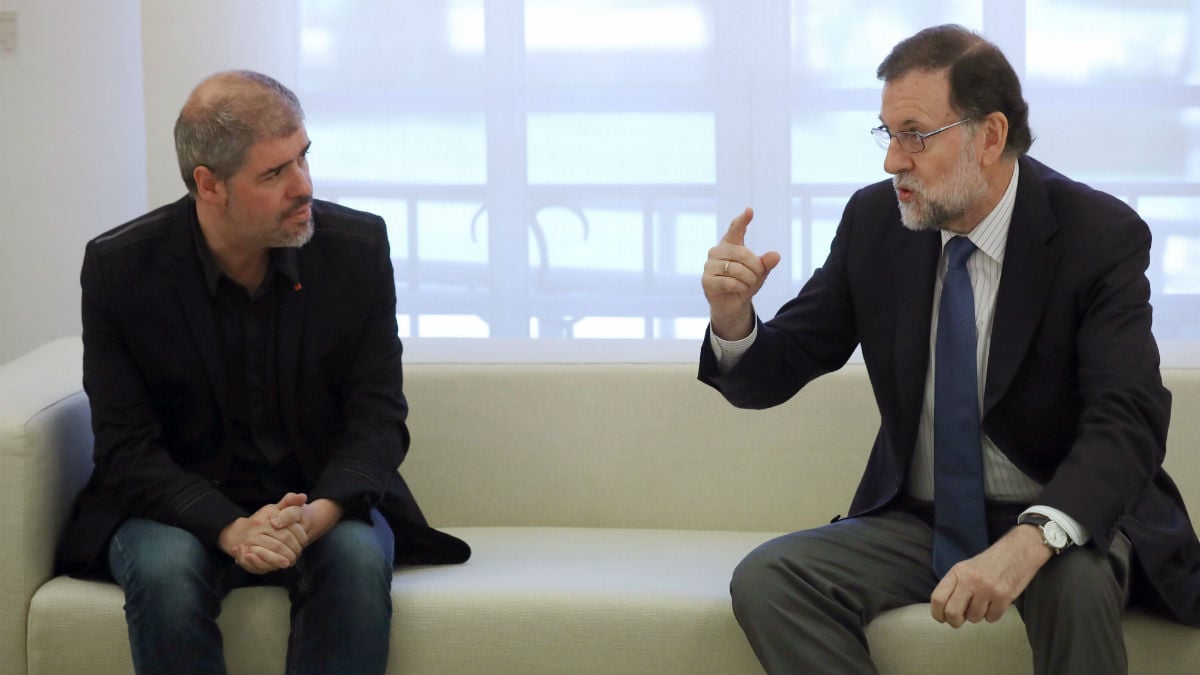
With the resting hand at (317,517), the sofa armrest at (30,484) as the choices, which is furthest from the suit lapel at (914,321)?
the sofa armrest at (30,484)

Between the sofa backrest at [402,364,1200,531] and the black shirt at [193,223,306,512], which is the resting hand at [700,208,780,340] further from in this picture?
the black shirt at [193,223,306,512]

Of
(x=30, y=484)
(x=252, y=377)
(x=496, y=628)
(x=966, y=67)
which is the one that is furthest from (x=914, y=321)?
(x=30, y=484)

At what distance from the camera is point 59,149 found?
13.2ft

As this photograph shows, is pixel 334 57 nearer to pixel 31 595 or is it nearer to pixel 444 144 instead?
pixel 444 144

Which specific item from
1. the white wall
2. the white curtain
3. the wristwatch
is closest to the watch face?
the wristwatch

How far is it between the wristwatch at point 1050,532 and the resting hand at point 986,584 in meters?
0.03

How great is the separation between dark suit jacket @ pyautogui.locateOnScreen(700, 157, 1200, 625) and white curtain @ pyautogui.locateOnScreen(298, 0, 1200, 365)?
5.96 feet

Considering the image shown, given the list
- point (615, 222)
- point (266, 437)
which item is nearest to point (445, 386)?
point (266, 437)

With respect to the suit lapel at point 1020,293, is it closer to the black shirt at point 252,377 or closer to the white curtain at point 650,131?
the black shirt at point 252,377

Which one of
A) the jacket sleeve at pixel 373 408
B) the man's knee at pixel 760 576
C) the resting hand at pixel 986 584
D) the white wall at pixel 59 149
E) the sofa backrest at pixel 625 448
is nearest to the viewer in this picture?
the resting hand at pixel 986 584

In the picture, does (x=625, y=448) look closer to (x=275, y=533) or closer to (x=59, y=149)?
(x=275, y=533)

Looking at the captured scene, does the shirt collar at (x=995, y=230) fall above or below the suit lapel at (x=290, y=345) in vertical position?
above

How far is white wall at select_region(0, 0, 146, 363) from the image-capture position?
397 cm

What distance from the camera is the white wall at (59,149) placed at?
3.97 metres
